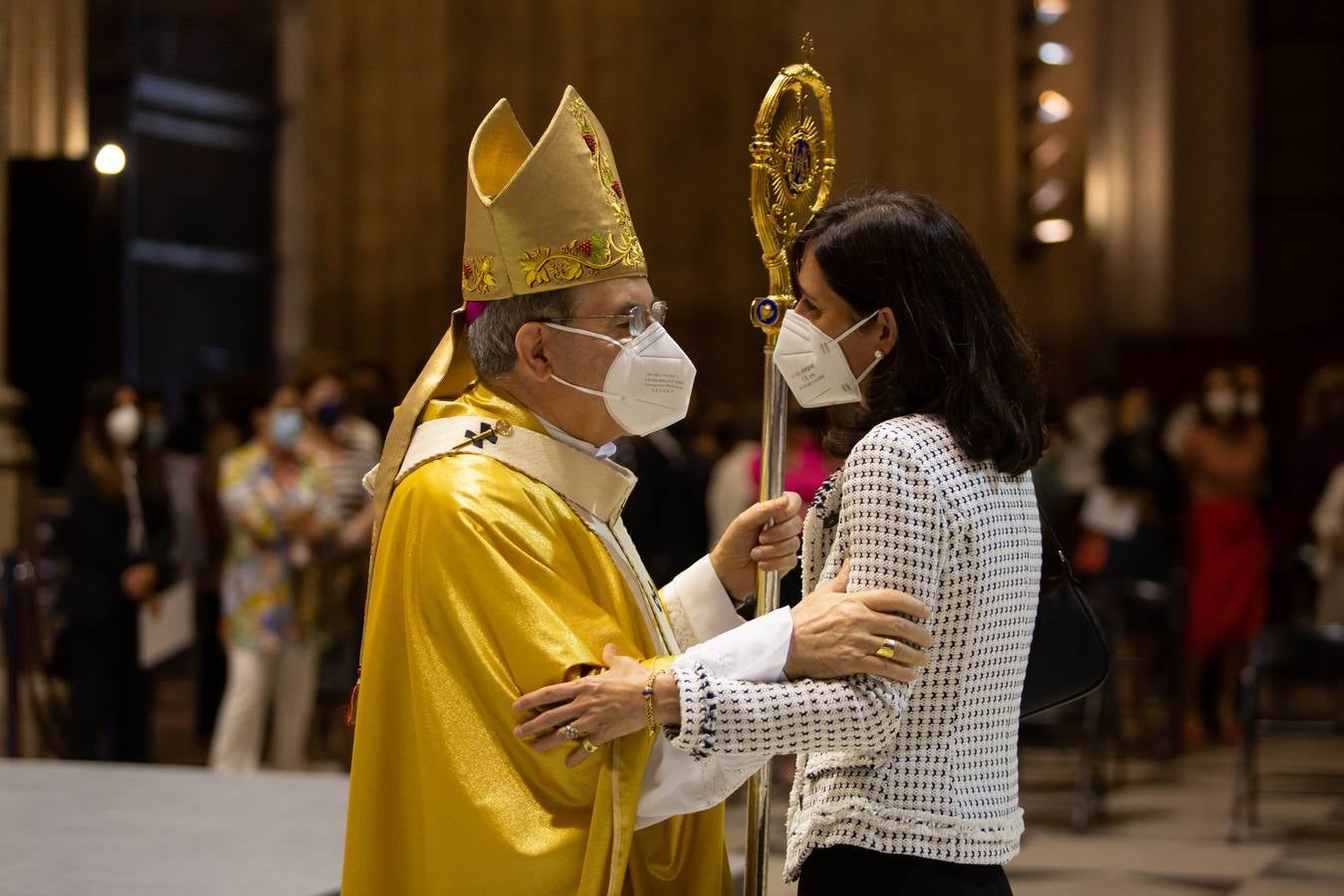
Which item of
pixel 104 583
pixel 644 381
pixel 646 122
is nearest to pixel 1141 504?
pixel 646 122

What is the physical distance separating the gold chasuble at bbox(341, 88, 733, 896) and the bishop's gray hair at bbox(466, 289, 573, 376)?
26 millimetres

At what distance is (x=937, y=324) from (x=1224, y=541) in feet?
23.8

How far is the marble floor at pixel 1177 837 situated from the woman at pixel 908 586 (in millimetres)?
2406

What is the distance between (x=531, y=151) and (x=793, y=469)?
528 centimetres

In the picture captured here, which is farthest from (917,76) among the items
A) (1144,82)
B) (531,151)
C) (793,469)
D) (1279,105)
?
(531,151)

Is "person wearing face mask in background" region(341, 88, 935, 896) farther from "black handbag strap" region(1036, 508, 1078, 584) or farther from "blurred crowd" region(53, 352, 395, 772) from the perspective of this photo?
"blurred crowd" region(53, 352, 395, 772)

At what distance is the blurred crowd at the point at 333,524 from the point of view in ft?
23.1

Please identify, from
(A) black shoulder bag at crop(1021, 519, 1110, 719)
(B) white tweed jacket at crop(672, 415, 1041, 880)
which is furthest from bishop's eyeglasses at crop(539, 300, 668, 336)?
(A) black shoulder bag at crop(1021, 519, 1110, 719)

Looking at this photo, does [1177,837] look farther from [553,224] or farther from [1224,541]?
[553,224]

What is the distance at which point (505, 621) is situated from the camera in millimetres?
2314

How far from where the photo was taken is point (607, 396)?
2557 mm

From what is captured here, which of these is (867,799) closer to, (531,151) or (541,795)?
(541,795)

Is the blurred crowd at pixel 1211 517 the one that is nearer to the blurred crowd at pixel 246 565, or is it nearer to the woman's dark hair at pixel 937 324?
the blurred crowd at pixel 246 565

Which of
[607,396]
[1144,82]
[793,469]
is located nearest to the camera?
[607,396]
